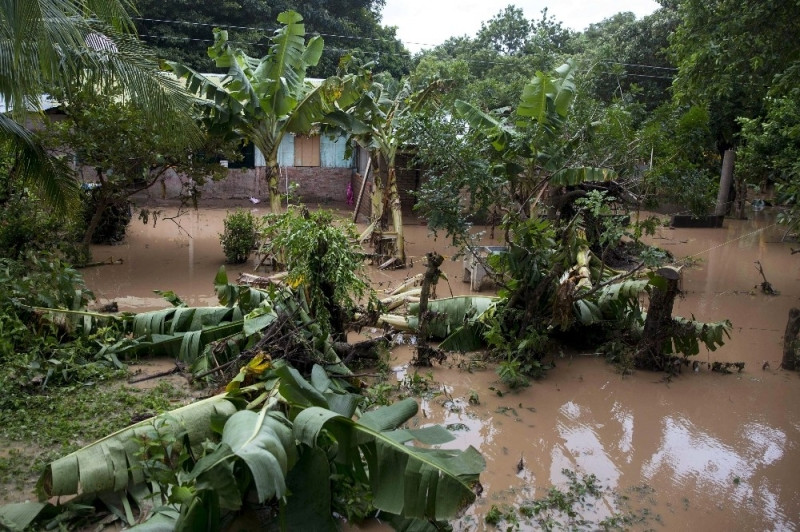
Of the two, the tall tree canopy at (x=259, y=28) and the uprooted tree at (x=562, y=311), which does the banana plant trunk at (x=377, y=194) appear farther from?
the tall tree canopy at (x=259, y=28)

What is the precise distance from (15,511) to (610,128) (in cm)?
1063

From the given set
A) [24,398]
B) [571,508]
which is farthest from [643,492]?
[24,398]

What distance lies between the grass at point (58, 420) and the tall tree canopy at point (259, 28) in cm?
1593

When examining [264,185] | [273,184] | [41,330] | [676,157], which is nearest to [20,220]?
[41,330]

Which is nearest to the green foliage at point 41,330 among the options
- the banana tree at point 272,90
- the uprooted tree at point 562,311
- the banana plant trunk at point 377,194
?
the uprooted tree at point 562,311

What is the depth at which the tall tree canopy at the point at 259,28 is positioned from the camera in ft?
70.6

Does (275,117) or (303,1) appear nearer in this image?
(275,117)

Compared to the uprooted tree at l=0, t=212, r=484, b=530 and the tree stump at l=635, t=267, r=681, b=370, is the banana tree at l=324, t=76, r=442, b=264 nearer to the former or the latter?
the tree stump at l=635, t=267, r=681, b=370

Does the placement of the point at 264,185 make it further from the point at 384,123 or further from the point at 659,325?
the point at 659,325

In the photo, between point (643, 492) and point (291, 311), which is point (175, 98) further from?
point (643, 492)

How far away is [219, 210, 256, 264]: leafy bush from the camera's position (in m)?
12.4

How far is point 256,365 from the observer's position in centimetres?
545

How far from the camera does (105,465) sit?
4.23 m

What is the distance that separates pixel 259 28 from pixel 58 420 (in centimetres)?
1827
